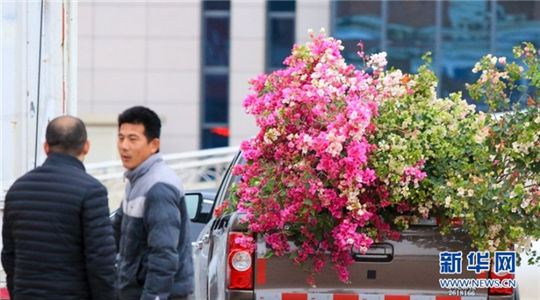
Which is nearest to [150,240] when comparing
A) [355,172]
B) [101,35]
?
[355,172]

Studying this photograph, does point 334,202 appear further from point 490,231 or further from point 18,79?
point 18,79

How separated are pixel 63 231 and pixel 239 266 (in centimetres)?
174

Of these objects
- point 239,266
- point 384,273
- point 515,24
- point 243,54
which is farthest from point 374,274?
point 243,54

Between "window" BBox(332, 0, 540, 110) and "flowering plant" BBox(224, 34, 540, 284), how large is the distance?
24.3 metres

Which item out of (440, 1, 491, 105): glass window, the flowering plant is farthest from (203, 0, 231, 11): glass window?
the flowering plant

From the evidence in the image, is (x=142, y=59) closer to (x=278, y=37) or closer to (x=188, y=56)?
(x=188, y=56)

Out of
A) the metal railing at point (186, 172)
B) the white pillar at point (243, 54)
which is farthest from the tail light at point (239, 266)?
the white pillar at point (243, 54)

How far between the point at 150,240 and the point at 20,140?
381 cm

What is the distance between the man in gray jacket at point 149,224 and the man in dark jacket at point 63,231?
135mm

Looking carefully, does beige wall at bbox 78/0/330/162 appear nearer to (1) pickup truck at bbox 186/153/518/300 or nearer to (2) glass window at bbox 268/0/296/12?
(2) glass window at bbox 268/0/296/12

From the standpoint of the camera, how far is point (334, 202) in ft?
22.1

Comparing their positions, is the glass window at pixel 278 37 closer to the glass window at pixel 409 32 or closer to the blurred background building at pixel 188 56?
the blurred background building at pixel 188 56

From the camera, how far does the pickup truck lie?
6.90 metres

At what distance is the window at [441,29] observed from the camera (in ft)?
103
